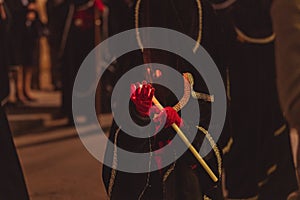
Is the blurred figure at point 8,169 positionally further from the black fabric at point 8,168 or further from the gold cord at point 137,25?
the gold cord at point 137,25

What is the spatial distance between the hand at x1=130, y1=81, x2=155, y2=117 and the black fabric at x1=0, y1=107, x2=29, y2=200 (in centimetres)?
72

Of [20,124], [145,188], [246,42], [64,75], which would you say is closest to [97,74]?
[64,75]

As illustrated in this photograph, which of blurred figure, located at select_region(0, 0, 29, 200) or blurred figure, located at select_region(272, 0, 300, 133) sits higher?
blurred figure, located at select_region(272, 0, 300, 133)

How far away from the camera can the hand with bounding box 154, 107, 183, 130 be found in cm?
310

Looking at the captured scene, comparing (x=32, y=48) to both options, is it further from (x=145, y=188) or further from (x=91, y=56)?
(x=145, y=188)

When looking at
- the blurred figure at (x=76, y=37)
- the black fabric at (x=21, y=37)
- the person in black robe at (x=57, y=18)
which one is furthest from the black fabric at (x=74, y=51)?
the black fabric at (x=21, y=37)

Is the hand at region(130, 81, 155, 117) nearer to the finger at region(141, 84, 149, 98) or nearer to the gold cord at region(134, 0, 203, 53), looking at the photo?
the finger at region(141, 84, 149, 98)

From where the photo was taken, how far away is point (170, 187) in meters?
3.24

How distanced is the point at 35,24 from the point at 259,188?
577 centimetres

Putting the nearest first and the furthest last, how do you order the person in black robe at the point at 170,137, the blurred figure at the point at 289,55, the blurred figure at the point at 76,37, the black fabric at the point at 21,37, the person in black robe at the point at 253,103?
1. the blurred figure at the point at 289,55
2. the person in black robe at the point at 170,137
3. the person in black robe at the point at 253,103
4. the blurred figure at the point at 76,37
5. the black fabric at the point at 21,37

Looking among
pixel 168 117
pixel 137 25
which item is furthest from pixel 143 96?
pixel 137 25

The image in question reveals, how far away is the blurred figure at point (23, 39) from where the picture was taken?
953cm

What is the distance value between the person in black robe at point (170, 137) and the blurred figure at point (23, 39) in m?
6.09

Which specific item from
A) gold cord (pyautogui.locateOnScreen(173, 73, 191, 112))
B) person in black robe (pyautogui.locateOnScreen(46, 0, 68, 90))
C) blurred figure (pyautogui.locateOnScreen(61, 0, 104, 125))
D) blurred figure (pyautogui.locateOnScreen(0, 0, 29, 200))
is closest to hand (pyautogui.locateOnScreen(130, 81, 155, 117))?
gold cord (pyautogui.locateOnScreen(173, 73, 191, 112))
